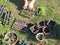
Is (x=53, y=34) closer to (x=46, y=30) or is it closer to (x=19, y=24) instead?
(x=46, y=30)

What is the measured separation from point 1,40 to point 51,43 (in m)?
2.28

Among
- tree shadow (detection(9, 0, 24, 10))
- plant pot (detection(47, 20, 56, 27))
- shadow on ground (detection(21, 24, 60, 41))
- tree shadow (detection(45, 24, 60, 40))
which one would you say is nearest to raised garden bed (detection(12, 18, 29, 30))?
shadow on ground (detection(21, 24, 60, 41))

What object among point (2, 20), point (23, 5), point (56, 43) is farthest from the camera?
point (23, 5)

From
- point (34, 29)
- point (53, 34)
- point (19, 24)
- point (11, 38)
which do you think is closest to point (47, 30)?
point (53, 34)

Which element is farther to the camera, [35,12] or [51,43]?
[35,12]

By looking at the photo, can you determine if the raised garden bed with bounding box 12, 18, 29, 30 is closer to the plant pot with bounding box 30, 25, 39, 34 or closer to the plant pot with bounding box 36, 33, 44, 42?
the plant pot with bounding box 30, 25, 39, 34

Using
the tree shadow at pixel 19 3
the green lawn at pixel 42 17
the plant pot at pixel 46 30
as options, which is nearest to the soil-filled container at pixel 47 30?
the plant pot at pixel 46 30

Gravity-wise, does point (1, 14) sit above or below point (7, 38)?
above

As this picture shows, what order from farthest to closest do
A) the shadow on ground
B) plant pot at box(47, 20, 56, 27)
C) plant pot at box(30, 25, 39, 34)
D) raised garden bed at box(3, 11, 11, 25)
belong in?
raised garden bed at box(3, 11, 11, 25)
plant pot at box(47, 20, 56, 27)
plant pot at box(30, 25, 39, 34)
the shadow on ground

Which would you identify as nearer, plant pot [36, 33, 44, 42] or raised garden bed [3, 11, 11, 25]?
plant pot [36, 33, 44, 42]

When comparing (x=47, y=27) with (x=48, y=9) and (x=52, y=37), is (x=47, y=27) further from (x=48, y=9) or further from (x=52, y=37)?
(x=48, y=9)

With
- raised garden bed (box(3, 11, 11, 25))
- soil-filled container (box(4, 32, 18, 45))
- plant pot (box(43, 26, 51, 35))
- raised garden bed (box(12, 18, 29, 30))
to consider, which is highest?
raised garden bed (box(3, 11, 11, 25))

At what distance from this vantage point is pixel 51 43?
11078mm

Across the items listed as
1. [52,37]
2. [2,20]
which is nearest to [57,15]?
[52,37]
